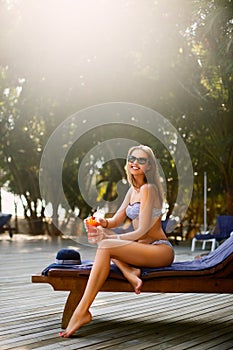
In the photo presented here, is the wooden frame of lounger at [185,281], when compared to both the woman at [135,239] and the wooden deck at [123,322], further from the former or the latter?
the wooden deck at [123,322]

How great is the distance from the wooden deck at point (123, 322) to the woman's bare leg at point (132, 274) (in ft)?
0.91

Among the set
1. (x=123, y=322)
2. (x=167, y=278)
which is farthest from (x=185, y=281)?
(x=123, y=322)

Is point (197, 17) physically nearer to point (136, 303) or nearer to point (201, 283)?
point (136, 303)

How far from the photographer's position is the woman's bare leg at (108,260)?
2877mm

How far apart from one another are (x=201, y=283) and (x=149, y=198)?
0.57 m

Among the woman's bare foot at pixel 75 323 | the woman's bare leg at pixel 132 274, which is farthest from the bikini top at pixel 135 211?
the woman's bare foot at pixel 75 323

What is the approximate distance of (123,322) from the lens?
3279mm

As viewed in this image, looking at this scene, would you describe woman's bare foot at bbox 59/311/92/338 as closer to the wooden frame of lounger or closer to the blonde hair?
the wooden frame of lounger

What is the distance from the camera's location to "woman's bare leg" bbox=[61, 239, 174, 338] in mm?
2877

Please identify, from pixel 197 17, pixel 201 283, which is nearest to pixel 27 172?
pixel 197 17

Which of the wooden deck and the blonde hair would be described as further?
the blonde hair

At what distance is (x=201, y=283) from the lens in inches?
116

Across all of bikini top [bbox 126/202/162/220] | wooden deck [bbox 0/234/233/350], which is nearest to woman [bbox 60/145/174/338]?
bikini top [bbox 126/202/162/220]

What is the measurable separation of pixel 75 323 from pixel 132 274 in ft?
1.38
